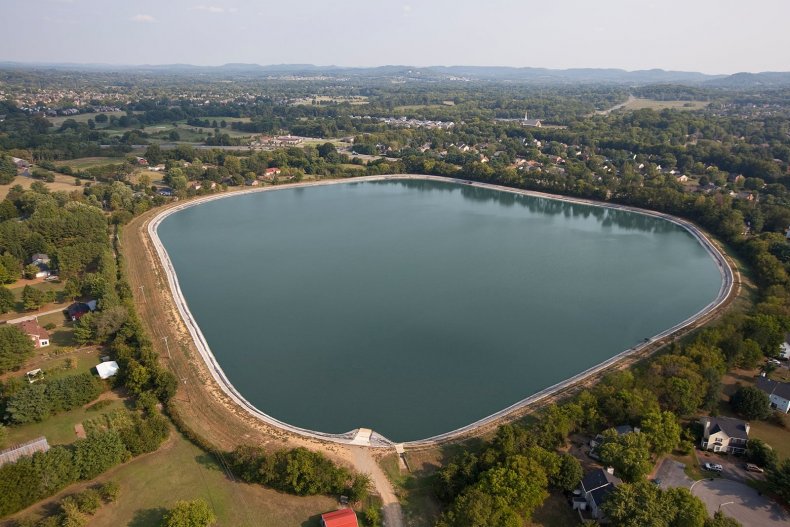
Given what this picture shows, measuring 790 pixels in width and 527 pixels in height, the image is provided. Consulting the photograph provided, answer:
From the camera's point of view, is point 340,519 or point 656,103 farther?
point 656,103

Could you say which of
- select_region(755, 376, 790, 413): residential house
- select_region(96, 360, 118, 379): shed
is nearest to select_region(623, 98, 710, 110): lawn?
select_region(755, 376, 790, 413): residential house

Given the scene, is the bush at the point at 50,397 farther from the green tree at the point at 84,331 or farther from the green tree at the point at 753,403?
the green tree at the point at 753,403

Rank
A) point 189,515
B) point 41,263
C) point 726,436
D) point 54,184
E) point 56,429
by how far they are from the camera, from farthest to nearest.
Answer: point 54,184, point 41,263, point 56,429, point 726,436, point 189,515

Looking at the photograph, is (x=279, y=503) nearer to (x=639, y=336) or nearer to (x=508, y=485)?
(x=508, y=485)

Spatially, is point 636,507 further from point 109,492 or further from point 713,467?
point 109,492

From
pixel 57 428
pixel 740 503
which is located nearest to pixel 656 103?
pixel 740 503

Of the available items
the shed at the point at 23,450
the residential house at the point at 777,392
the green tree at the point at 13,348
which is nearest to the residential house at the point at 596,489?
the residential house at the point at 777,392
